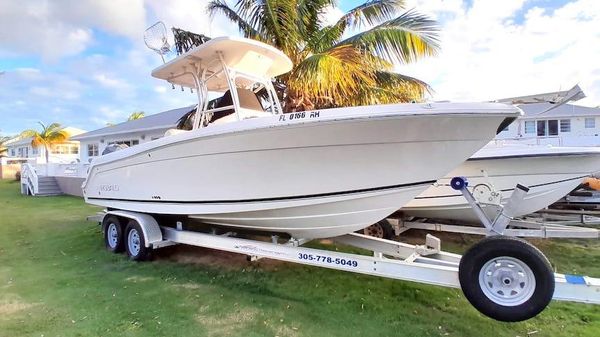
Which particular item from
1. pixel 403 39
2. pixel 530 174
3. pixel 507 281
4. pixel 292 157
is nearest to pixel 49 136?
pixel 403 39

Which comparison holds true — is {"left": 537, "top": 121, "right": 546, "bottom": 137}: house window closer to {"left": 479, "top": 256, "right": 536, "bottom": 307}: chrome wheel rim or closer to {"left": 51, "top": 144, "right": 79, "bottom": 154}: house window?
{"left": 479, "top": 256, "right": 536, "bottom": 307}: chrome wheel rim

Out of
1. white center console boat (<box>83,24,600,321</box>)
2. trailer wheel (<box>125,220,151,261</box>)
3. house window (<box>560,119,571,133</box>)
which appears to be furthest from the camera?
house window (<box>560,119,571,133</box>)

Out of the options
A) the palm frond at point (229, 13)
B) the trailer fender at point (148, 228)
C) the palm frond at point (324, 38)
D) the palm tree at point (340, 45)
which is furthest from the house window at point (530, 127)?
the trailer fender at point (148, 228)

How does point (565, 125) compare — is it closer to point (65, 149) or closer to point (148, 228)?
point (148, 228)

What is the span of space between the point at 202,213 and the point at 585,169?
220 inches

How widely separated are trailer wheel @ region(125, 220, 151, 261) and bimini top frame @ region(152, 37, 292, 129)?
1.65 metres

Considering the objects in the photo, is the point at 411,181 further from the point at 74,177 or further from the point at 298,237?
the point at 74,177

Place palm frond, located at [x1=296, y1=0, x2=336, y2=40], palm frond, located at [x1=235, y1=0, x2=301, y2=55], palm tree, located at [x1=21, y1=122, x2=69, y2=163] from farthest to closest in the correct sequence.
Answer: palm tree, located at [x1=21, y1=122, x2=69, y2=163] → palm frond, located at [x1=296, y1=0, x2=336, y2=40] → palm frond, located at [x1=235, y1=0, x2=301, y2=55]

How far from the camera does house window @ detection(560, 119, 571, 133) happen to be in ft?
70.9

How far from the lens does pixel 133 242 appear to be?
5.38 m

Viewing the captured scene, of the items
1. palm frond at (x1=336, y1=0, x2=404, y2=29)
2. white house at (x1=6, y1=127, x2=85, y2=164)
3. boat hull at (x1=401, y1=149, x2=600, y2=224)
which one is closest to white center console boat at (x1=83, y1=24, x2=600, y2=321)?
boat hull at (x1=401, y1=149, x2=600, y2=224)

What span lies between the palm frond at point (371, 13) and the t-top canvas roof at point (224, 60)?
4.70m

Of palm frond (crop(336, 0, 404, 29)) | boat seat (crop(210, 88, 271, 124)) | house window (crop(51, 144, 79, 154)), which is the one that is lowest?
boat seat (crop(210, 88, 271, 124))

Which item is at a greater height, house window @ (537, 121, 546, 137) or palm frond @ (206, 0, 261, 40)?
palm frond @ (206, 0, 261, 40)
